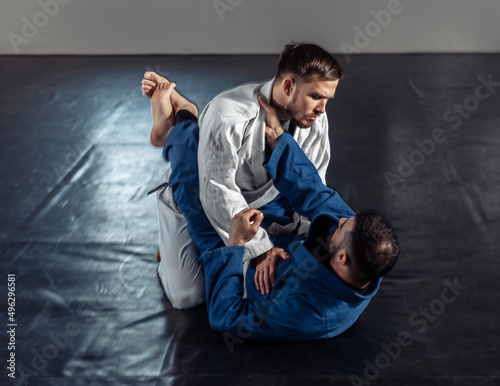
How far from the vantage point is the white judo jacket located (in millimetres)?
2594

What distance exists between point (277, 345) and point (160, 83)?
56.8 inches

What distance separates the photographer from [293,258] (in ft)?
8.06

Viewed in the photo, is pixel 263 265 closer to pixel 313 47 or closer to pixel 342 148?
pixel 313 47

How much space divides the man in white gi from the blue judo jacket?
107mm

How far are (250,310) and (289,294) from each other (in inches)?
6.2

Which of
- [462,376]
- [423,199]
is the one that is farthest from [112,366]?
[423,199]

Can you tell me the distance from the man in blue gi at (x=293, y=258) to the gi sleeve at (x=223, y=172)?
Answer: 0.36 feet

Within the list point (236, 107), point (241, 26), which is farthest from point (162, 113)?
point (241, 26)

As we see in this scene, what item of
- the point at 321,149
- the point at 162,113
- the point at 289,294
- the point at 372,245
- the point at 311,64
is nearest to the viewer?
the point at 372,245

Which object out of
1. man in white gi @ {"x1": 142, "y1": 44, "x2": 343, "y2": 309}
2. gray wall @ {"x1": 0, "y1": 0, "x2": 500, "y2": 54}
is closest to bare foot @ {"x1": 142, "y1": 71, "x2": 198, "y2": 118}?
man in white gi @ {"x1": 142, "y1": 44, "x2": 343, "y2": 309}

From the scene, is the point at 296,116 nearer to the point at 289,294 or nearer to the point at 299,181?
the point at 299,181

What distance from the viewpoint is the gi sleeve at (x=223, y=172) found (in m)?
2.59

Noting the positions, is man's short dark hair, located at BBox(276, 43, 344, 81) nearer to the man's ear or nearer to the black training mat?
the man's ear

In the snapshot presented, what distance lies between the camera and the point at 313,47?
2.54 meters
